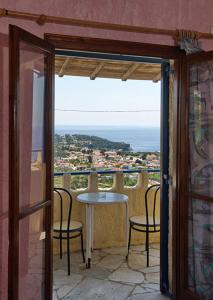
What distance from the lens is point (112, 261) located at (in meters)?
3.97

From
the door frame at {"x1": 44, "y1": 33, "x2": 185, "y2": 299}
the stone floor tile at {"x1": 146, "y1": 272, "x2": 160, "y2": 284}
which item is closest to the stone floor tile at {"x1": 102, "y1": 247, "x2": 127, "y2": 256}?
the stone floor tile at {"x1": 146, "y1": 272, "x2": 160, "y2": 284}

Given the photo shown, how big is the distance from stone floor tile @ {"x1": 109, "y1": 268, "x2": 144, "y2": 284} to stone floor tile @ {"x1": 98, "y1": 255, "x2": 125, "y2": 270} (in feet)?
0.40

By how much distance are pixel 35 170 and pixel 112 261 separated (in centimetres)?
208

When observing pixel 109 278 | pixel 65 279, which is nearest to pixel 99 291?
pixel 109 278

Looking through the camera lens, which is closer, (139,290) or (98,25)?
(98,25)

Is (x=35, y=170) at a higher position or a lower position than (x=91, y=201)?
higher

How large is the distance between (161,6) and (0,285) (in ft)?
7.82

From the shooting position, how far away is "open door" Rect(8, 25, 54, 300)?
2168 mm

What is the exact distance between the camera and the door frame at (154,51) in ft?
7.94

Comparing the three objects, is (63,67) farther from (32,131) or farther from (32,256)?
(32,256)

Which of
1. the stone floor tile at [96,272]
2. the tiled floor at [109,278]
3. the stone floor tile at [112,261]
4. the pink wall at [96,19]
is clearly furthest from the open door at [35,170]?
the stone floor tile at [112,261]

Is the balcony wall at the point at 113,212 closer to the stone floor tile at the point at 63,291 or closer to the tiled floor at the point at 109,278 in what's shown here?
the tiled floor at the point at 109,278

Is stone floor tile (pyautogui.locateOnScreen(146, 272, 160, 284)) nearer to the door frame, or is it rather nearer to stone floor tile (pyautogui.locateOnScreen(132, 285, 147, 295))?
stone floor tile (pyautogui.locateOnScreen(132, 285, 147, 295))

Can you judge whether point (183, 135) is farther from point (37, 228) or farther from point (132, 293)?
point (132, 293)
